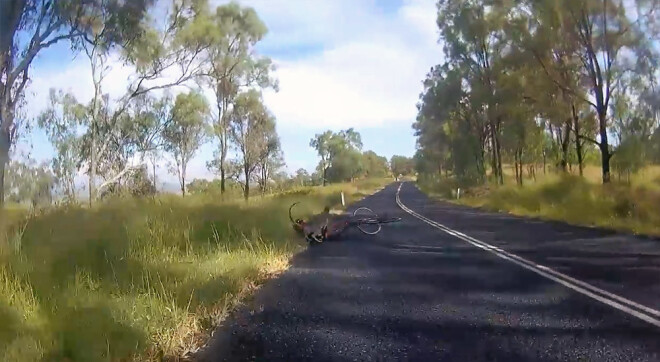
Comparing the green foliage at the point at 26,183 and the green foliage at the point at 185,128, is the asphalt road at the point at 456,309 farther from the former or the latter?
the green foliage at the point at 185,128

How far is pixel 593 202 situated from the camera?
74.8ft

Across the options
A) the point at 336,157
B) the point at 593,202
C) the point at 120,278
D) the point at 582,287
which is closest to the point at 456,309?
the point at 582,287

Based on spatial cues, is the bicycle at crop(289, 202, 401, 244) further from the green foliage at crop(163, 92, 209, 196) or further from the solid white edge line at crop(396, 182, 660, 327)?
the green foliage at crop(163, 92, 209, 196)

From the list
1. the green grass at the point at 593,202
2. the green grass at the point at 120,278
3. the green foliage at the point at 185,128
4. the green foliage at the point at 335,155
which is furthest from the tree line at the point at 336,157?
the green grass at the point at 120,278

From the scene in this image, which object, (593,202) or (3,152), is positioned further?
(593,202)

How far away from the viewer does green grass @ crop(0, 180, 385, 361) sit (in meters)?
5.32

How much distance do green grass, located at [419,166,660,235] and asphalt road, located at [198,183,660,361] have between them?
20.0 ft

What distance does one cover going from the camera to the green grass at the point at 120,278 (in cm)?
532

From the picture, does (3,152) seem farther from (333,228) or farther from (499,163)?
(499,163)

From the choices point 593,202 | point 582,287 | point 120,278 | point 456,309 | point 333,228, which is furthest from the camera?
point 593,202

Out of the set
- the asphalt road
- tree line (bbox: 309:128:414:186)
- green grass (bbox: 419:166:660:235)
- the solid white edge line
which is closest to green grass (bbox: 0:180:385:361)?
the asphalt road

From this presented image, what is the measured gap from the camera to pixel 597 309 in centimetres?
685

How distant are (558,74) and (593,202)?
7500mm

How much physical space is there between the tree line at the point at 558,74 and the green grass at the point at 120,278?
17873 millimetres
